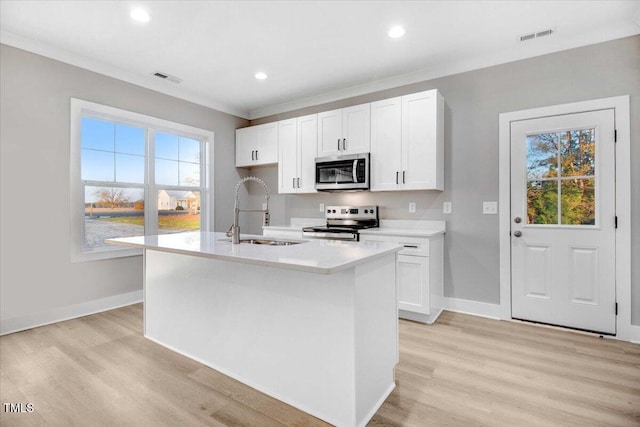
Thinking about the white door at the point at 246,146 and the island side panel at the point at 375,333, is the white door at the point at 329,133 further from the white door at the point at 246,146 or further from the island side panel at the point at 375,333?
the island side panel at the point at 375,333

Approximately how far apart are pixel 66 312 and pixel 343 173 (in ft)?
10.3

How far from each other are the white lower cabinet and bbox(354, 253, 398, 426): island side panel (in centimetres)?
108

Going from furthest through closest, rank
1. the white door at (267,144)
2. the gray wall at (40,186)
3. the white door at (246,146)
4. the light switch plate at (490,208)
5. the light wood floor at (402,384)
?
the white door at (246,146), the white door at (267,144), the light switch plate at (490,208), the gray wall at (40,186), the light wood floor at (402,384)

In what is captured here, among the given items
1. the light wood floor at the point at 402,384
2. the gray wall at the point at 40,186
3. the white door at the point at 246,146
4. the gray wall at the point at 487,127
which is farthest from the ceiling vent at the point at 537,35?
the gray wall at the point at 40,186

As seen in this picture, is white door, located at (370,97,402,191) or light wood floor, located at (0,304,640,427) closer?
light wood floor, located at (0,304,640,427)

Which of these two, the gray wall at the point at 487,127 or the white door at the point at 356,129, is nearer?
the gray wall at the point at 487,127

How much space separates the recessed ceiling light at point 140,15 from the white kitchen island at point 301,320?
69.1 inches

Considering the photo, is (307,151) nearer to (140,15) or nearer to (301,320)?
(140,15)

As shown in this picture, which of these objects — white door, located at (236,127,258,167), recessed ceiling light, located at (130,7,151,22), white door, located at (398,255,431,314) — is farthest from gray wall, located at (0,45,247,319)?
white door, located at (398,255,431,314)

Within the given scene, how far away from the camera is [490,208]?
127 inches

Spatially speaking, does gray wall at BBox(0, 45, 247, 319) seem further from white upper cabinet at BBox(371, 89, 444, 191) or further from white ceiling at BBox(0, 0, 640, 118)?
white upper cabinet at BBox(371, 89, 444, 191)

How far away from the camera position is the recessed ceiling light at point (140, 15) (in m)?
2.49

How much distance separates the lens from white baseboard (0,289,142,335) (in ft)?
9.39

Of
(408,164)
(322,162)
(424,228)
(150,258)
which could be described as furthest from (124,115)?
(424,228)
